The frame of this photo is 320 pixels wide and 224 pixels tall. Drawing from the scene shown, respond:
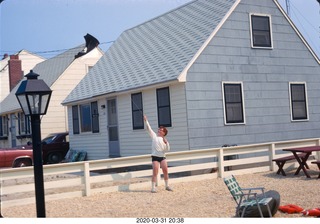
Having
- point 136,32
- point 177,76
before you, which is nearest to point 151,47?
point 136,32

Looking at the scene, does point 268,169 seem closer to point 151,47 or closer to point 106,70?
point 151,47

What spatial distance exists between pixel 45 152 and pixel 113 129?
318 centimetres

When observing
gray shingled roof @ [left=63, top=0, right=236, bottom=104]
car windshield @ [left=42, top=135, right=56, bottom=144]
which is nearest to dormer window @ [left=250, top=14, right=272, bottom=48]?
gray shingled roof @ [left=63, top=0, right=236, bottom=104]

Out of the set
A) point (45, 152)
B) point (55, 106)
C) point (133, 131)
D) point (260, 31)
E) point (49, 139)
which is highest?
point (260, 31)

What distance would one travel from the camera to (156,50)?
14.5 metres

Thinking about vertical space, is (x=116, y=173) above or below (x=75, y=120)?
below

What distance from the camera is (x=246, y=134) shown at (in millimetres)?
13531

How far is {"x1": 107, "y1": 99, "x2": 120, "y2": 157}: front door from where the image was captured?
51.0 feet

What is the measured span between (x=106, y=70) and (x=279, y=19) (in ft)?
20.7

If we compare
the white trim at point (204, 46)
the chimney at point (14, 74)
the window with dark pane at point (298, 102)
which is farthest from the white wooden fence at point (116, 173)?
the chimney at point (14, 74)

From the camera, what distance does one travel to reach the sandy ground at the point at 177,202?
23.9 feet

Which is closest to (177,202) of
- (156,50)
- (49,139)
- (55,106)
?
(156,50)

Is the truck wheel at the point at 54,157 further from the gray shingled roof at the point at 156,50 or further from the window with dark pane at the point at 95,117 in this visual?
the gray shingled roof at the point at 156,50

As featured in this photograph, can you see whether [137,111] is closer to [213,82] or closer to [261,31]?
[213,82]
